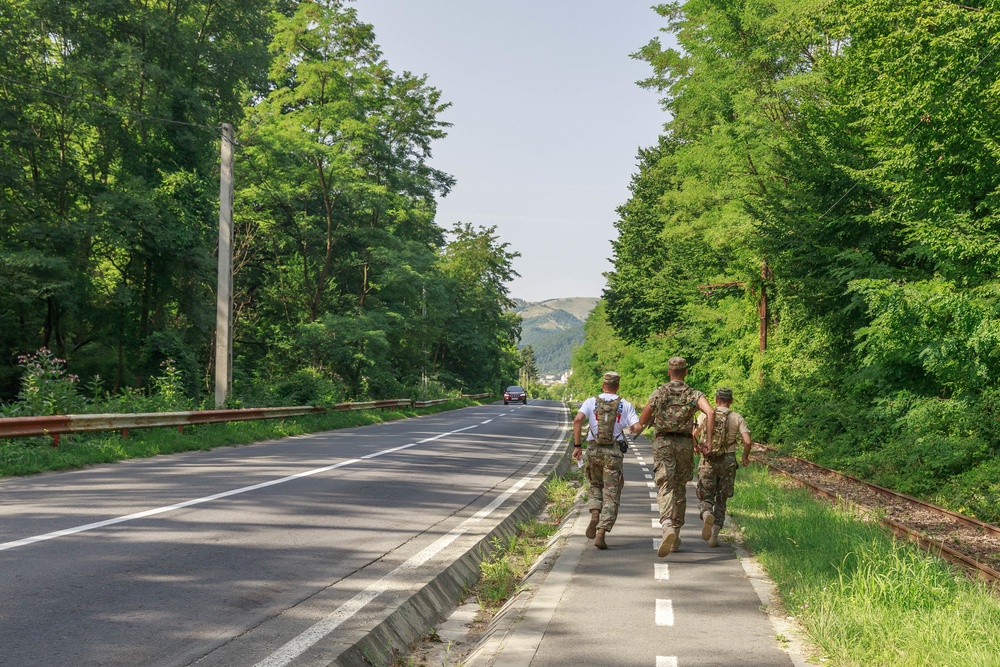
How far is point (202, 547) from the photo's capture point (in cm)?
719

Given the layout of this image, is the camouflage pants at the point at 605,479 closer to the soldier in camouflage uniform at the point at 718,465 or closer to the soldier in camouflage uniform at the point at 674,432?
the soldier in camouflage uniform at the point at 674,432

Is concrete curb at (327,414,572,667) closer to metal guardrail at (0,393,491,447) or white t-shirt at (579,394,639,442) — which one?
white t-shirt at (579,394,639,442)

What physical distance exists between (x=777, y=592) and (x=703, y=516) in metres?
2.30

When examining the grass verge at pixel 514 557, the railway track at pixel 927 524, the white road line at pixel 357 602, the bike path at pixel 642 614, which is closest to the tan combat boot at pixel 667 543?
the bike path at pixel 642 614

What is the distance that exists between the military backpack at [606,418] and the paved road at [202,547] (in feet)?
6.54

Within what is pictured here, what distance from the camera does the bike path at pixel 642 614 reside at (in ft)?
15.8

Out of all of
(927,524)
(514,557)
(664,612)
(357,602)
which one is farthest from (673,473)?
(927,524)

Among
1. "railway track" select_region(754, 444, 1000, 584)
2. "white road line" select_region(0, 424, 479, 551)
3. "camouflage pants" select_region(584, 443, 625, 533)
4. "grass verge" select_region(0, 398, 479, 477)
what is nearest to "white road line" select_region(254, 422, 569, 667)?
"camouflage pants" select_region(584, 443, 625, 533)

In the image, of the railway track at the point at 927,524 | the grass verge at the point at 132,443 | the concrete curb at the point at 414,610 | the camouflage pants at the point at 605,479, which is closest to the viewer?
the concrete curb at the point at 414,610

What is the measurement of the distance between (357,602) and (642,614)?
77.8 inches

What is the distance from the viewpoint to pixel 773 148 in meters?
22.9

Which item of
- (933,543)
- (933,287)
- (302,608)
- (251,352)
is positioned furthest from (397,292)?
(302,608)

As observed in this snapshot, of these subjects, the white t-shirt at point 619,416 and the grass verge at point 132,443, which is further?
the grass verge at point 132,443

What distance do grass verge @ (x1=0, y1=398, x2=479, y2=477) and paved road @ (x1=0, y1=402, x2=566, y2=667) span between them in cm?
55
